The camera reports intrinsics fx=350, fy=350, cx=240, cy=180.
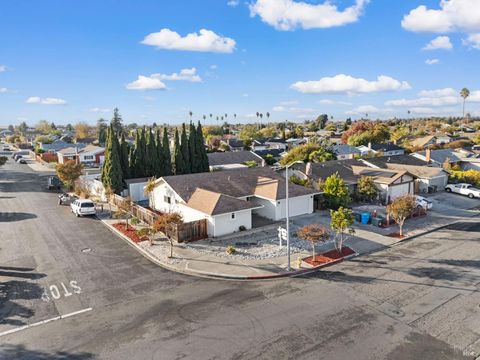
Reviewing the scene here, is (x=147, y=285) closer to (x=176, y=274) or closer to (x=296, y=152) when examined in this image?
(x=176, y=274)

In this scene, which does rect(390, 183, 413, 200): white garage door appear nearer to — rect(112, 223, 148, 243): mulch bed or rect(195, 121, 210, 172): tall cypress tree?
rect(195, 121, 210, 172): tall cypress tree

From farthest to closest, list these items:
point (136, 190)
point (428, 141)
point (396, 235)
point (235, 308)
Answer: point (428, 141) < point (136, 190) < point (396, 235) < point (235, 308)

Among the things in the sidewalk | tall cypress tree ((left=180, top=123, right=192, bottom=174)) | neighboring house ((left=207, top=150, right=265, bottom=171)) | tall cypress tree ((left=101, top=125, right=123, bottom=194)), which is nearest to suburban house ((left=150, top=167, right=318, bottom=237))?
the sidewalk

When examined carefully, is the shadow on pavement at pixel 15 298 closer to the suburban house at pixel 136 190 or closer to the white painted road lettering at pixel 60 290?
the white painted road lettering at pixel 60 290

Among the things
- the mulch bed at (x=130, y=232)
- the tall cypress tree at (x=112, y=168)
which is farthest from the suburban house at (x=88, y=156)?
the mulch bed at (x=130, y=232)

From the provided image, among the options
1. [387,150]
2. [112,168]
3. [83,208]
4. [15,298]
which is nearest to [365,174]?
[112,168]

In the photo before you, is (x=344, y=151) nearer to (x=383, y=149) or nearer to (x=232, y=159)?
(x=383, y=149)

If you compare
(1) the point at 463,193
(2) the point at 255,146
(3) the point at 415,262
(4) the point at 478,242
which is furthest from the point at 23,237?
(2) the point at 255,146
